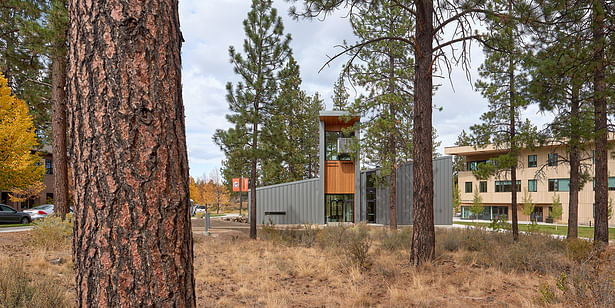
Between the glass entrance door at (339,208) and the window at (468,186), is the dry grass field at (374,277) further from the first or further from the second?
the window at (468,186)

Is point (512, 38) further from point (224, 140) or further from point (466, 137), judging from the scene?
point (224, 140)

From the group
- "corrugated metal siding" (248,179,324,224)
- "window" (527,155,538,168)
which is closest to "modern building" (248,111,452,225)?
"corrugated metal siding" (248,179,324,224)

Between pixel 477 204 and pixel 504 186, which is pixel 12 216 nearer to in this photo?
pixel 477 204

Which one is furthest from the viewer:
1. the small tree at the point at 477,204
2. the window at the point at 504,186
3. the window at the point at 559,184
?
the window at the point at 504,186

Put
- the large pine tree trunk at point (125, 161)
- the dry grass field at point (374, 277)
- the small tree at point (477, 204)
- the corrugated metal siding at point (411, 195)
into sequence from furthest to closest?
the small tree at point (477, 204), the corrugated metal siding at point (411, 195), the dry grass field at point (374, 277), the large pine tree trunk at point (125, 161)

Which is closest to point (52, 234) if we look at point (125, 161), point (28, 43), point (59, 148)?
point (59, 148)

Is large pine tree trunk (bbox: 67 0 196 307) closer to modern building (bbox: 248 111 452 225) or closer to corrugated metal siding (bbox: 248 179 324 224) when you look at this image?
modern building (bbox: 248 111 452 225)

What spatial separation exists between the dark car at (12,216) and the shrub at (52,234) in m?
15.2

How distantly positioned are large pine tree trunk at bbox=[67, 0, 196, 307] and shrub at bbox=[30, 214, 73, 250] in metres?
11.0

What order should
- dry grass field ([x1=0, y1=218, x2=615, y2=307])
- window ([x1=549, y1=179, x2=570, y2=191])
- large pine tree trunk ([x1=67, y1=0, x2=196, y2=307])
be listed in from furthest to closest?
window ([x1=549, y1=179, x2=570, y2=191]) → dry grass field ([x1=0, y1=218, x2=615, y2=307]) → large pine tree trunk ([x1=67, y1=0, x2=196, y2=307])

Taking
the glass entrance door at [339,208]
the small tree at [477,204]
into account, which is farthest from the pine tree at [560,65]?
the small tree at [477,204]

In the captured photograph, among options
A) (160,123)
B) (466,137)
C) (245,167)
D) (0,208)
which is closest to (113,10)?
(160,123)

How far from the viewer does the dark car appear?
22.3 m

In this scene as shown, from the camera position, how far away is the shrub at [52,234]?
34.9 ft
